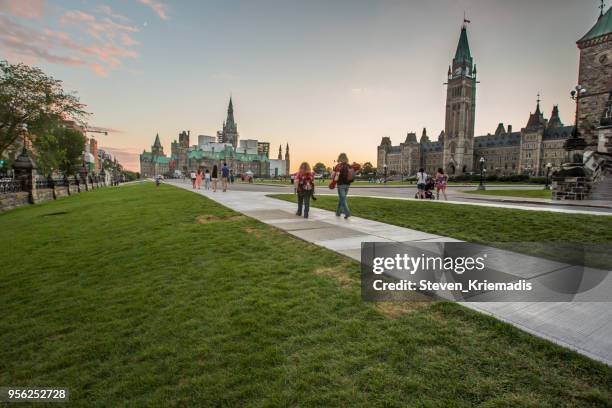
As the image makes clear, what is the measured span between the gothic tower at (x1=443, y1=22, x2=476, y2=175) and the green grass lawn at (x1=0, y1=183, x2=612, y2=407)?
→ 130 meters

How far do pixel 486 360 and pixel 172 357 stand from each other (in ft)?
9.54

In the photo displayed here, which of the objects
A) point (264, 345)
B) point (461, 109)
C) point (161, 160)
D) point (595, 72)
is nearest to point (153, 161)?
point (161, 160)

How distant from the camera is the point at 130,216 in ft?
41.5

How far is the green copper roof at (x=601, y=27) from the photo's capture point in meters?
29.0

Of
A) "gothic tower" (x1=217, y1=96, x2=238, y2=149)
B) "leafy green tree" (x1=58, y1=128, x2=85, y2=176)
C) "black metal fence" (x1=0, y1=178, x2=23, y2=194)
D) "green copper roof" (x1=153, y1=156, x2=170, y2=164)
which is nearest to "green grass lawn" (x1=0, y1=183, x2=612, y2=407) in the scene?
Result: "black metal fence" (x1=0, y1=178, x2=23, y2=194)

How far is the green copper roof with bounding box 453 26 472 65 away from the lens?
394 ft

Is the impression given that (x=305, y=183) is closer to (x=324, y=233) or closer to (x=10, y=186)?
(x=324, y=233)

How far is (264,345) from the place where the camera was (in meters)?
3.14

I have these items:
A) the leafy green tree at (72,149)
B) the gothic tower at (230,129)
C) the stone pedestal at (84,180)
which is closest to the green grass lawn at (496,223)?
the stone pedestal at (84,180)

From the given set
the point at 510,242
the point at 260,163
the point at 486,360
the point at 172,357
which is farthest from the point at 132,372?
the point at 260,163

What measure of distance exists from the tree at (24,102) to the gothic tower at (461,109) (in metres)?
122

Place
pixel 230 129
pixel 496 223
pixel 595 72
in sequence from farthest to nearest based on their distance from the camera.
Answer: pixel 230 129 < pixel 595 72 < pixel 496 223

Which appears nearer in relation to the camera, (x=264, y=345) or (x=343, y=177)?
(x=264, y=345)

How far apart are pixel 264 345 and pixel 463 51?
5723 inches
